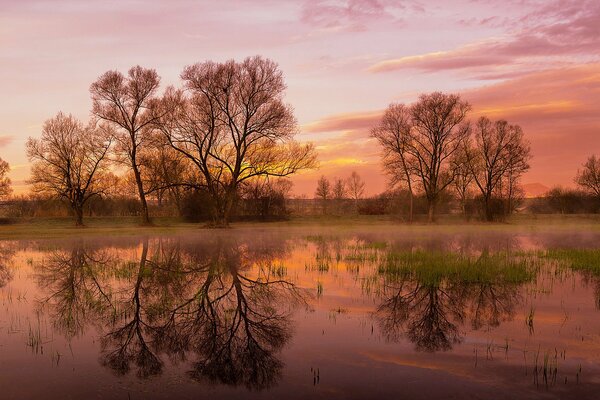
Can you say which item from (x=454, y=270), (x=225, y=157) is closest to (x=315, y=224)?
(x=225, y=157)

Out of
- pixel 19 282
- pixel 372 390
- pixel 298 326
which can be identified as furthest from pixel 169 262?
pixel 372 390

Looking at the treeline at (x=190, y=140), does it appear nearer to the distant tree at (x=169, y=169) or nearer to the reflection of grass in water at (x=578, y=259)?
the distant tree at (x=169, y=169)

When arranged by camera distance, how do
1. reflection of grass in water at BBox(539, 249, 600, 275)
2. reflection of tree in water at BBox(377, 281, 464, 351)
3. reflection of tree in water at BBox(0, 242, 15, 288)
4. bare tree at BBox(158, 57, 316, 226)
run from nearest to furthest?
reflection of tree in water at BBox(377, 281, 464, 351) < reflection of tree in water at BBox(0, 242, 15, 288) < reflection of grass in water at BBox(539, 249, 600, 275) < bare tree at BBox(158, 57, 316, 226)

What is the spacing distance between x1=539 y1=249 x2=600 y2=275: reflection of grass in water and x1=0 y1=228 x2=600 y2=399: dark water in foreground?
258mm

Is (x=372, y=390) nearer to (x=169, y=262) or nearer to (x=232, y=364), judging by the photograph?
(x=232, y=364)

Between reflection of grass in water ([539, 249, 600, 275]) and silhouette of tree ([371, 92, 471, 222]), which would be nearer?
reflection of grass in water ([539, 249, 600, 275])

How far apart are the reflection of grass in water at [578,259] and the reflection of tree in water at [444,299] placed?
295cm

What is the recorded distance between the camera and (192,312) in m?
11.9

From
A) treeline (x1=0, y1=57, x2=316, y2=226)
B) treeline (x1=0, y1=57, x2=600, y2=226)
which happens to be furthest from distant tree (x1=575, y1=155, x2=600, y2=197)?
treeline (x1=0, y1=57, x2=316, y2=226)

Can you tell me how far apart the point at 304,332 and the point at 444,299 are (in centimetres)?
488

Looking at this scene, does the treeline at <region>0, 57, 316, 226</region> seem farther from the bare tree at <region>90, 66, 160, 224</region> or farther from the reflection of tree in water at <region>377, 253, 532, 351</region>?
the reflection of tree in water at <region>377, 253, 532, 351</region>

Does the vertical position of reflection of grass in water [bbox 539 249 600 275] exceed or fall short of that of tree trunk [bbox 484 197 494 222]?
it falls short

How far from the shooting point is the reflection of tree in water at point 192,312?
8.25m

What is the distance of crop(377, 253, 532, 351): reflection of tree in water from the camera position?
10180mm
